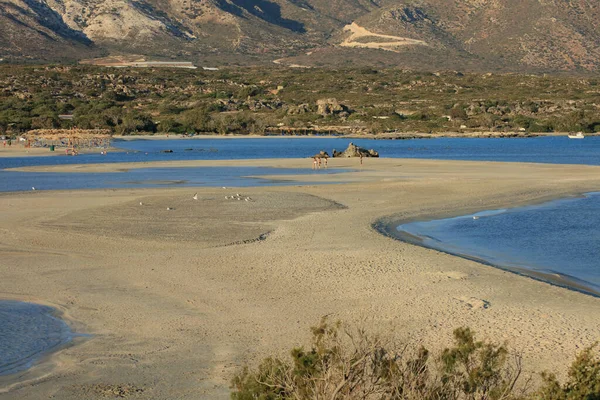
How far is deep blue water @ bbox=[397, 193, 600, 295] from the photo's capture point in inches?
683

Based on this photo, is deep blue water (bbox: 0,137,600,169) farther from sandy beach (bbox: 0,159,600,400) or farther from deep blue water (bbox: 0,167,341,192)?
sandy beach (bbox: 0,159,600,400)

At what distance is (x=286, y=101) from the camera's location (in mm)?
110375

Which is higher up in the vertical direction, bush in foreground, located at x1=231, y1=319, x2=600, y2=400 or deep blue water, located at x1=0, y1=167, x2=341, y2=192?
bush in foreground, located at x1=231, y1=319, x2=600, y2=400

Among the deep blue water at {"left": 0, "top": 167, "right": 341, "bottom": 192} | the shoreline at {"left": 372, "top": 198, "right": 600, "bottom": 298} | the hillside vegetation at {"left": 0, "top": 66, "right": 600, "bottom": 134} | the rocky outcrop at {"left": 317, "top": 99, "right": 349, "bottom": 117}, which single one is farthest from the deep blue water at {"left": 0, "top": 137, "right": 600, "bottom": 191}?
the rocky outcrop at {"left": 317, "top": 99, "right": 349, "bottom": 117}

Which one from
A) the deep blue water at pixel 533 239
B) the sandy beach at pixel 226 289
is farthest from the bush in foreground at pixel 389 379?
the deep blue water at pixel 533 239

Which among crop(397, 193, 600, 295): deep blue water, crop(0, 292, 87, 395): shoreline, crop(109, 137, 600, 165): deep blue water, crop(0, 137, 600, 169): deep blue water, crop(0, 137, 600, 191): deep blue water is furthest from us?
crop(109, 137, 600, 165): deep blue water

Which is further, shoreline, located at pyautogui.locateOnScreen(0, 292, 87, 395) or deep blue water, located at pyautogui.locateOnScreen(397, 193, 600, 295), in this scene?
deep blue water, located at pyautogui.locateOnScreen(397, 193, 600, 295)

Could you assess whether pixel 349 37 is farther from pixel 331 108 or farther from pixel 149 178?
pixel 149 178

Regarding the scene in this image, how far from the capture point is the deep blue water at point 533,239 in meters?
17.3

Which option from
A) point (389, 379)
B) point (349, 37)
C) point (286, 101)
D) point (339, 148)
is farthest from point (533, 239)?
point (349, 37)

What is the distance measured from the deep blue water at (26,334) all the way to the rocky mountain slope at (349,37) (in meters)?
145

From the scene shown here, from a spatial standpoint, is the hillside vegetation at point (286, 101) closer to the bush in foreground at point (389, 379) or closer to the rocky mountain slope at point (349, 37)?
the rocky mountain slope at point (349, 37)

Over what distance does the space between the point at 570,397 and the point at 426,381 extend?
1133 millimetres

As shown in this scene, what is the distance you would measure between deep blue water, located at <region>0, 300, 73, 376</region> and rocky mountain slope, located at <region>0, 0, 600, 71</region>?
14528 centimetres
